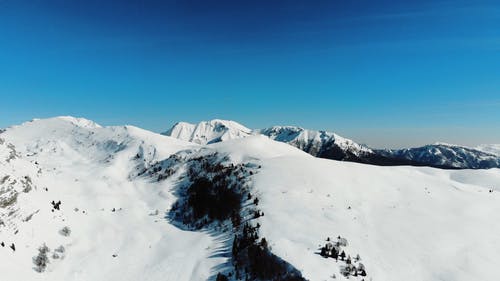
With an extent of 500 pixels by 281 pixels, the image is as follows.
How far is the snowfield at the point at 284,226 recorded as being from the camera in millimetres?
23906

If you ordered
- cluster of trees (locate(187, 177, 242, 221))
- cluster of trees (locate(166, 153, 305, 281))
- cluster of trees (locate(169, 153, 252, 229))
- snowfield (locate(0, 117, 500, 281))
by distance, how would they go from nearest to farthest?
cluster of trees (locate(166, 153, 305, 281)) → snowfield (locate(0, 117, 500, 281)) → cluster of trees (locate(169, 153, 252, 229)) → cluster of trees (locate(187, 177, 242, 221))

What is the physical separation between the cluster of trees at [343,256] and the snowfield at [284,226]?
0.50 meters


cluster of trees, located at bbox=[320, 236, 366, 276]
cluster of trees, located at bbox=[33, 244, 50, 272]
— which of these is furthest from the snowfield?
cluster of trees, located at bbox=[320, 236, 366, 276]

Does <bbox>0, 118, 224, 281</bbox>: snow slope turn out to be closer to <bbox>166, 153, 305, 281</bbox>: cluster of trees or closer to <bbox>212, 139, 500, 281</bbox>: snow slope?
<bbox>166, 153, 305, 281</bbox>: cluster of trees

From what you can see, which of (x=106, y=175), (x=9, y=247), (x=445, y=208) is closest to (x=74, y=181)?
(x=106, y=175)

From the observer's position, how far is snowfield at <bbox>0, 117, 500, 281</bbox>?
2391 centimetres

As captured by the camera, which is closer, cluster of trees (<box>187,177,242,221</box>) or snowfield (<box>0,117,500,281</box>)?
snowfield (<box>0,117,500,281</box>)

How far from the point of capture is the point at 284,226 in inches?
1179

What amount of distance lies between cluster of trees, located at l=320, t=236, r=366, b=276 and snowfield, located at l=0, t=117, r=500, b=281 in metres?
0.50

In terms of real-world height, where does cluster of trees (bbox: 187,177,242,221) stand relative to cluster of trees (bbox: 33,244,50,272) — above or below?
above

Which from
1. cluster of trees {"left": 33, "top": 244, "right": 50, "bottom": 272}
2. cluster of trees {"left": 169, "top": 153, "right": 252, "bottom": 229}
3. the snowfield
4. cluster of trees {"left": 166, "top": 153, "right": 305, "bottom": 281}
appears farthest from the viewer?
cluster of trees {"left": 169, "top": 153, "right": 252, "bottom": 229}

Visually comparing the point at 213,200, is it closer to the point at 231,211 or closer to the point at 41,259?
the point at 231,211

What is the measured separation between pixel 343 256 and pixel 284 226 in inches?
304

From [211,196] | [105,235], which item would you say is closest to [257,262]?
[211,196]
